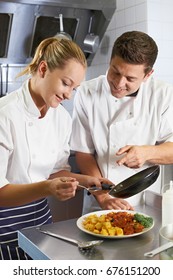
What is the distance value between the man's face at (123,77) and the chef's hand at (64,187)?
527mm

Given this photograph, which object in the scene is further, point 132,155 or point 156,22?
point 156,22

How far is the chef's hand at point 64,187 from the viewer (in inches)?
43.5

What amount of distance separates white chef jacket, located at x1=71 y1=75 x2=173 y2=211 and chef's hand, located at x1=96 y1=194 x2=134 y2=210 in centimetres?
21

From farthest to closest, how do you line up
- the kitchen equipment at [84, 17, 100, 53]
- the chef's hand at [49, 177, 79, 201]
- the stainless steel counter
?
the kitchen equipment at [84, 17, 100, 53], the chef's hand at [49, 177, 79, 201], the stainless steel counter

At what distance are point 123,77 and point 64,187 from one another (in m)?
0.56

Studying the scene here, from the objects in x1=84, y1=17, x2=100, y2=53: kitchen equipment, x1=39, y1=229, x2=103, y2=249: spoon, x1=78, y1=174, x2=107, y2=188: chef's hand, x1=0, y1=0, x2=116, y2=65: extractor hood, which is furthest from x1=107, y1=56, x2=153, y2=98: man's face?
x1=84, y1=17, x2=100, y2=53: kitchen equipment

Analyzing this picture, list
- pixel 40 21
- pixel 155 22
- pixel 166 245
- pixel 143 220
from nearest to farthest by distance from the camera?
pixel 166 245 → pixel 143 220 → pixel 155 22 → pixel 40 21

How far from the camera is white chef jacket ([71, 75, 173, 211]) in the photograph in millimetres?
1590

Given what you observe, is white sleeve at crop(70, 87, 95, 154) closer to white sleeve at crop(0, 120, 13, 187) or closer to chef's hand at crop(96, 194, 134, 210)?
chef's hand at crop(96, 194, 134, 210)

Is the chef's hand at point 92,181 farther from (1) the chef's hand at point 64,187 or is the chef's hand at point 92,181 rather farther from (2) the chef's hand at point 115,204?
(1) the chef's hand at point 64,187

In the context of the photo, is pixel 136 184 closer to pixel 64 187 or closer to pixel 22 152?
pixel 64 187

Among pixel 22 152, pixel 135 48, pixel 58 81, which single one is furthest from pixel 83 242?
pixel 135 48

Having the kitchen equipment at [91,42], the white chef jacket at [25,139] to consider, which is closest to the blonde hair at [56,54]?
the white chef jacket at [25,139]

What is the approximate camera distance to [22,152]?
4.40 ft
